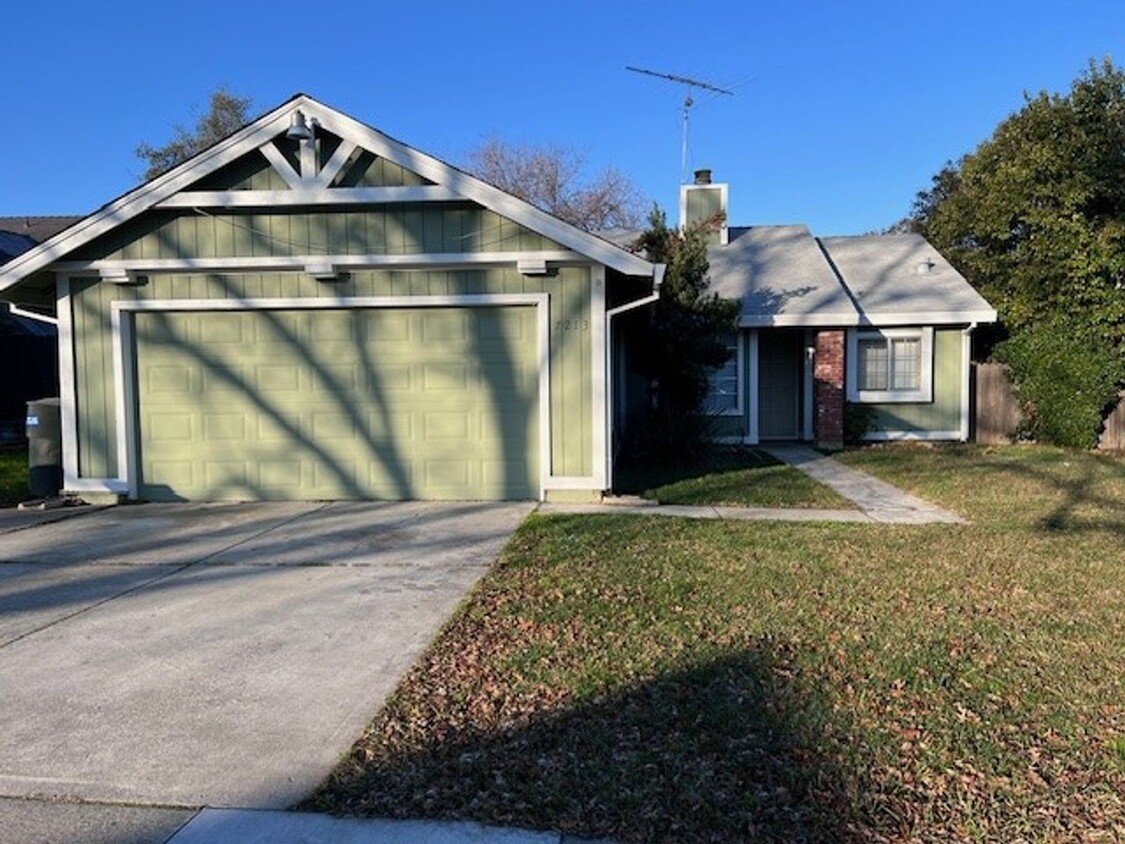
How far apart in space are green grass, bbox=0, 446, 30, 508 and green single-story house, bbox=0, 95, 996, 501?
3.23 ft

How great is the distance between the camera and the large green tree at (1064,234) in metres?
15.5

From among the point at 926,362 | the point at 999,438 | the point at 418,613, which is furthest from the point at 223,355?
the point at 999,438

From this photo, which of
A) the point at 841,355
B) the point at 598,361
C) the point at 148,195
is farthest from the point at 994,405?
the point at 148,195

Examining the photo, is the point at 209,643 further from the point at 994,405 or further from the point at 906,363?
the point at 994,405

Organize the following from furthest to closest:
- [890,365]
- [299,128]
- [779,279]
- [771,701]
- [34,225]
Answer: [34,225] < [779,279] < [890,365] < [299,128] < [771,701]

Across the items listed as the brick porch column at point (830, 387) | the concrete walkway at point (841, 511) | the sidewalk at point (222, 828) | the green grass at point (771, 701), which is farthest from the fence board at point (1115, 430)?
the sidewalk at point (222, 828)

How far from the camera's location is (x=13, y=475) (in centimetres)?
1229

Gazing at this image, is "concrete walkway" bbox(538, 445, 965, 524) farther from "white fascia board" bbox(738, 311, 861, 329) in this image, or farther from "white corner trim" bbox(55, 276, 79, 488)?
"white corner trim" bbox(55, 276, 79, 488)

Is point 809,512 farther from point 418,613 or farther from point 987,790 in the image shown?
point 987,790

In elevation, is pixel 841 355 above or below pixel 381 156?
below

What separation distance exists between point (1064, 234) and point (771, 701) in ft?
53.8

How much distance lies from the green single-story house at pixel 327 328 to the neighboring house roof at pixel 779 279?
616 centimetres

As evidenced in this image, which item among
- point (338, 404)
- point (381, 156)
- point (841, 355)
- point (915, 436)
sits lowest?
point (915, 436)

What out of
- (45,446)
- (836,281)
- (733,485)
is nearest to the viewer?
(45,446)
